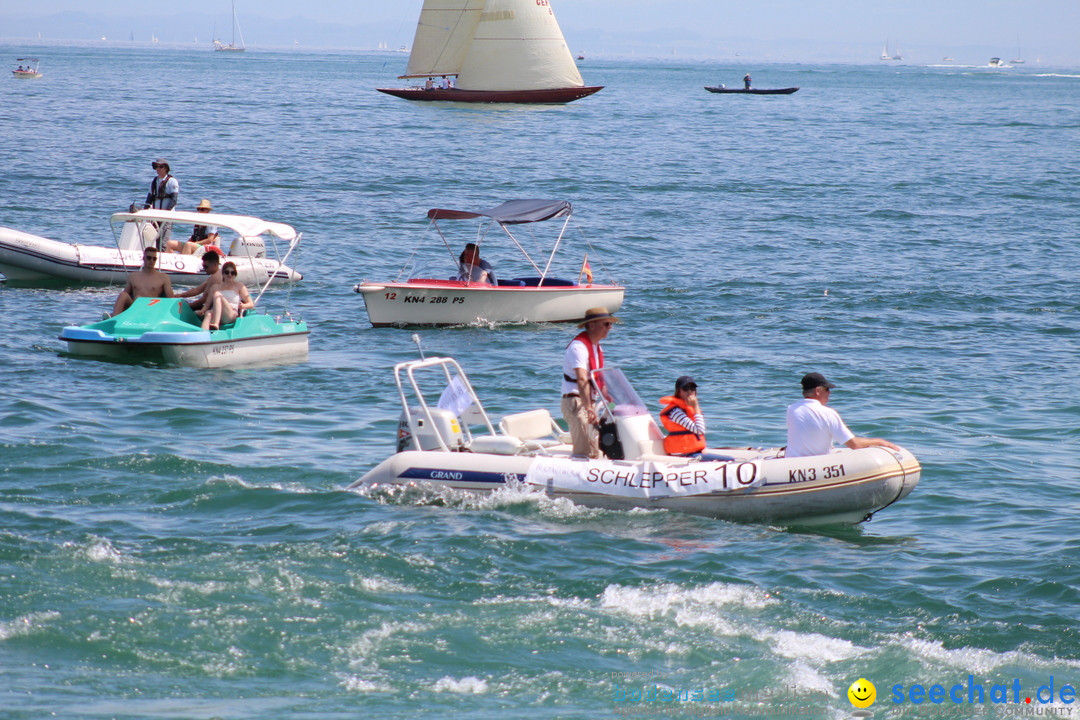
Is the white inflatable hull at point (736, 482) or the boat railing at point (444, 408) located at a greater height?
the boat railing at point (444, 408)

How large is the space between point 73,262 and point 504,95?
5870 cm

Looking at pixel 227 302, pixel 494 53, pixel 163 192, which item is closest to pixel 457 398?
pixel 227 302

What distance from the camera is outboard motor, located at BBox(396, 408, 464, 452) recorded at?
38.4ft

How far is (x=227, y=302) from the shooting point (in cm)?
1662

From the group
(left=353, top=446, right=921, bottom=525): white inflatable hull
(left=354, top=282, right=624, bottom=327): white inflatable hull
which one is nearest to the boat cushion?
(left=353, top=446, right=921, bottom=525): white inflatable hull

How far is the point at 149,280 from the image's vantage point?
16594mm

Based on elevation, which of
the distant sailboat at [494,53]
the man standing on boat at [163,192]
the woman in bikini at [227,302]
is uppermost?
the distant sailboat at [494,53]

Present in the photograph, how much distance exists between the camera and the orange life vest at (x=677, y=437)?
11242 millimetres

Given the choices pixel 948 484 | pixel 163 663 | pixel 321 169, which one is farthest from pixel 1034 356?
pixel 321 169

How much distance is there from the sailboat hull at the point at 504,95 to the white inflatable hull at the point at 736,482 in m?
68.0

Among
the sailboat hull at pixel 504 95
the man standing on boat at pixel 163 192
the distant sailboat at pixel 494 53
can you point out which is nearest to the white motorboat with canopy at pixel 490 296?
the man standing on boat at pixel 163 192

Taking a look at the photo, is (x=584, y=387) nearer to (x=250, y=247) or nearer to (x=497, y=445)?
(x=497, y=445)

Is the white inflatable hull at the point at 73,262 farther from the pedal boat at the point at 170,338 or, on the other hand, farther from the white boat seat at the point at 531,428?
the white boat seat at the point at 531,428

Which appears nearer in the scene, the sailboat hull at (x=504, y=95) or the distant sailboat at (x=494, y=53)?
the distant sailboat at (x=494, y=53)
